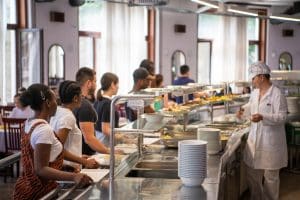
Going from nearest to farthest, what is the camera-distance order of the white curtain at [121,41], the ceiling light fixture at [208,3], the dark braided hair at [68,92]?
the dark braided hair at [68,92] < the ceiling light fixture at [208,3] < the white curtain at [121,41]

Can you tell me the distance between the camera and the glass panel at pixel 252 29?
453 inches

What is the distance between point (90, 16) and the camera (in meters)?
8.52

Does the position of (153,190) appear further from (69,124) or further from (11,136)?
(11,136)

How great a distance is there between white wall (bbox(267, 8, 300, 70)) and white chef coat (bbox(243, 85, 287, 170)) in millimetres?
7809

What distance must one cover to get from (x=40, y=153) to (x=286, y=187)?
4.04 meters

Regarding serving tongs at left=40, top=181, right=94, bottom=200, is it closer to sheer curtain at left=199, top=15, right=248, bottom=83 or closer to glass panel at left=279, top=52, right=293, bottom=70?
sheer curtain at left=199, top=15, right=248, bottom=83

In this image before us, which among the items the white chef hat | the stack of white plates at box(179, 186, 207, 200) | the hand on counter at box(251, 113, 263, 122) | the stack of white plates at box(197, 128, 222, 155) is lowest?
the stack of white plates at box(179, 186, 207, 200)

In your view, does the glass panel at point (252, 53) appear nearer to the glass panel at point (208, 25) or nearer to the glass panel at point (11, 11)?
the glass panel at point (208, 25)

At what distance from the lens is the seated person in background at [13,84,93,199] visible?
2201mm

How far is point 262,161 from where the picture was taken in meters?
4.22

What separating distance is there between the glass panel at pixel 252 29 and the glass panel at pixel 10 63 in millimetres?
5931

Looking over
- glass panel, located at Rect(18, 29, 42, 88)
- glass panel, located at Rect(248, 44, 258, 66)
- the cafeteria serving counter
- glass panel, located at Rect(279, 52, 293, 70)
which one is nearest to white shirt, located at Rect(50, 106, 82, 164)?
the cafeteria serving counter

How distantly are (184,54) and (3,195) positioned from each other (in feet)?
18.7

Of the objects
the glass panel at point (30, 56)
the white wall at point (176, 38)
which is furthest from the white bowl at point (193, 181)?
the white wall at point (176, 38)
